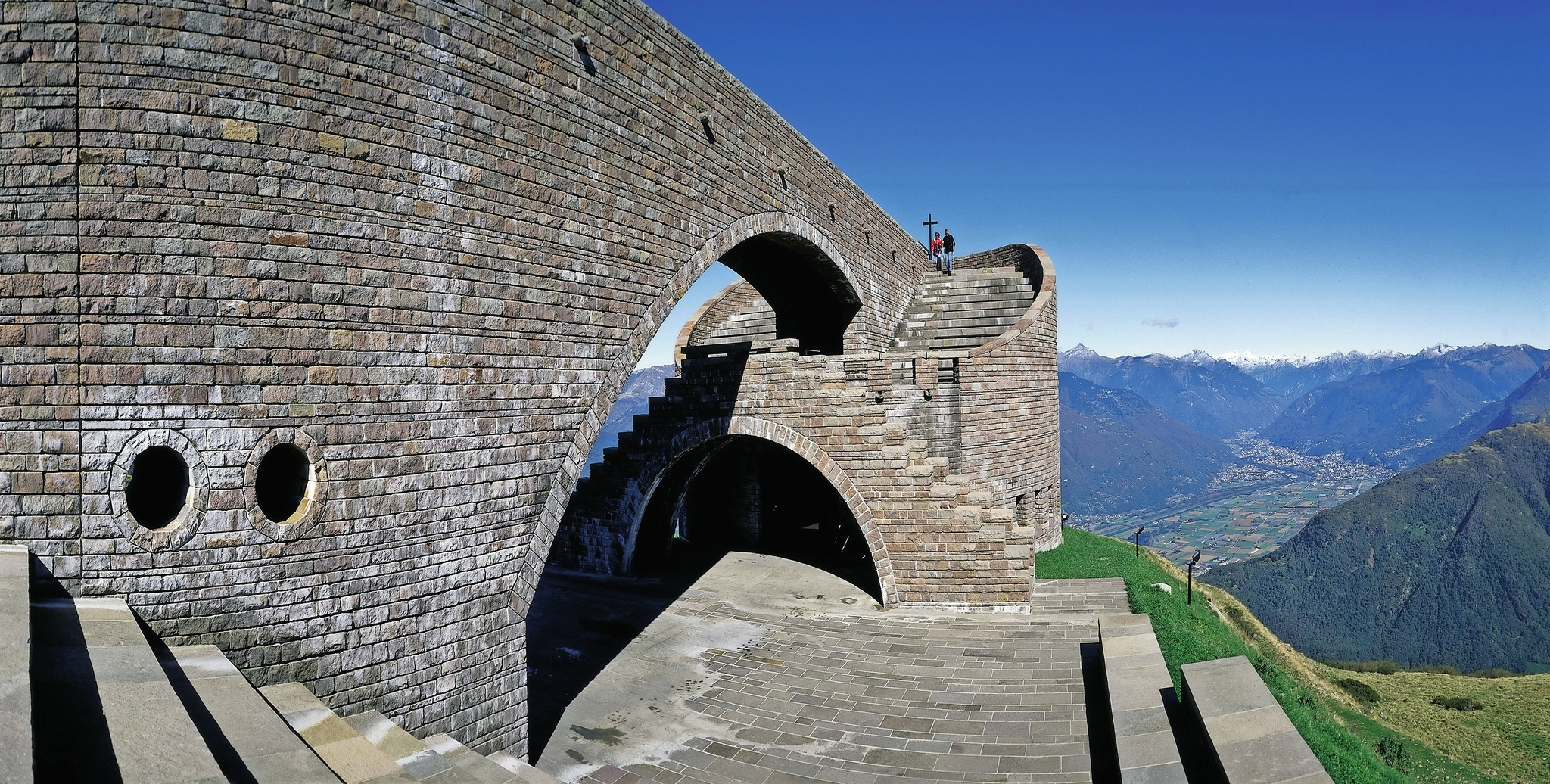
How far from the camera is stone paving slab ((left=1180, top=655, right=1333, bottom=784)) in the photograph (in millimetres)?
5211

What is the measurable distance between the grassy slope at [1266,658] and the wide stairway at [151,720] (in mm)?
7838

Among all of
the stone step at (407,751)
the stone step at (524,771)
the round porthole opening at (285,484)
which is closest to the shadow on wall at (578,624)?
the stone step at (524,771)

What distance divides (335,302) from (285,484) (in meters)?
1.42

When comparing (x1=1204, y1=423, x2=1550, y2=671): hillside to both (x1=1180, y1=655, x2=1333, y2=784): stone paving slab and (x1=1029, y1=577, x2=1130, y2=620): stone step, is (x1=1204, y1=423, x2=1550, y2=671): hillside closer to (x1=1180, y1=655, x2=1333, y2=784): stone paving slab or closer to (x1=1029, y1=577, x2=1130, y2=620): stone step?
(x1=1029, y1=577, x2=1130, y2=620): stone step

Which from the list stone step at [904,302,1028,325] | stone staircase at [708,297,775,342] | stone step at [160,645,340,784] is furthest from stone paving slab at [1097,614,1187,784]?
stone staircase at [708,297,775,342]

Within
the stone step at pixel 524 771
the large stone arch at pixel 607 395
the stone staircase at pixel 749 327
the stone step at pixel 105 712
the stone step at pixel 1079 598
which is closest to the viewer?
the stone step at pixel 105 712

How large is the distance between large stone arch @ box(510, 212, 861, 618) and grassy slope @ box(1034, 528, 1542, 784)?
6766 millimetres

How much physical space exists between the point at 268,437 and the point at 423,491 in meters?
1.20

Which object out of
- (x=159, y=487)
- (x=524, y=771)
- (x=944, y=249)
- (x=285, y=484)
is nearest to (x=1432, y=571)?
(x=944, y=249)

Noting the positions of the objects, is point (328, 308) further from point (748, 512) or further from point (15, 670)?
point (748, 512)

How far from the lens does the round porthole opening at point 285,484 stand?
5.84 m

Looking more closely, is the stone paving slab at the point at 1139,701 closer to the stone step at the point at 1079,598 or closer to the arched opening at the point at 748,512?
the stone step at the point at 1079,598

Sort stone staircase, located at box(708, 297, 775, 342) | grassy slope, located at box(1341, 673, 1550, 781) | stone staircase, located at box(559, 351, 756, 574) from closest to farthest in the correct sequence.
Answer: grassy slope, located at box(1341, 673, 1550, 781)
stone staircase, located at box(559, 351, 756, 574)
stone staircase, located at box(708, 297, 775, 342)

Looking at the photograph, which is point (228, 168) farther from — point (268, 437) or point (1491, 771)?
point (1491, 771)
